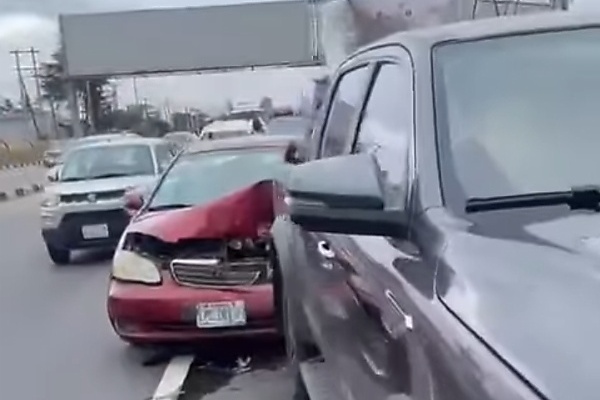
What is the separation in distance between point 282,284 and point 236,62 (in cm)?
4227

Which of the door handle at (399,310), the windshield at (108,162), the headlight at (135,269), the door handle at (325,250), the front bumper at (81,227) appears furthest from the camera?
the windshield at (108,162)

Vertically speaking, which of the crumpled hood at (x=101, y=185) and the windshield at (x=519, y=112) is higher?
the windshield at (x=519, y=112)

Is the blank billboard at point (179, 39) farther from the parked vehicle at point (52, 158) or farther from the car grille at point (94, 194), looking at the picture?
the car grille at point (94, 194)

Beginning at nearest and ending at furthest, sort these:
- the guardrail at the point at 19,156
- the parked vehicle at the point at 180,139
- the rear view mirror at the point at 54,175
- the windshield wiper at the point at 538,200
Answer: the windshield wiper at the point at 538,200, the rear view mirror at the point at 54,175, the parked vehicle at the point at 180,139, the guardrail at the point at 19,156

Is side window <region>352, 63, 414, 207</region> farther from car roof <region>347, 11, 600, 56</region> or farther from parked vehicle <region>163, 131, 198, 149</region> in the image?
parked vehicle <region>163, 131, 198, 149</region>

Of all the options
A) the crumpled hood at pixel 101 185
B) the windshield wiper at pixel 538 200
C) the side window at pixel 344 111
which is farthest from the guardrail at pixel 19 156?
the windshield wiper at pixel 538 200

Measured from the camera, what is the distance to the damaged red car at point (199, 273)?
7961mm

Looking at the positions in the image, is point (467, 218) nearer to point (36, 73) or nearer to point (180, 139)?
point (180, 139)

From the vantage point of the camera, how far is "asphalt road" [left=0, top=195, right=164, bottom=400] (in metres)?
8.04

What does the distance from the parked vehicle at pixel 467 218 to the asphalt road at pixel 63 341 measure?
384cm

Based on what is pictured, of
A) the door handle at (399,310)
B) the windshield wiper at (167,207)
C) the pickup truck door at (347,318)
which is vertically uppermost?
the door handle at (399,310)

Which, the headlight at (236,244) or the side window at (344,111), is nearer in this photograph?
the side window at (344,111)

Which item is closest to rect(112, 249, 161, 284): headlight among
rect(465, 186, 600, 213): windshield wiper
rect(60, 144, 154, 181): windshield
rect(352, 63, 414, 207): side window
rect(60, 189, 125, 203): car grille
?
rect(352, 63, 414, 207): side window

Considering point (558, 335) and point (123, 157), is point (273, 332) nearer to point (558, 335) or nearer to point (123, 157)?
point (558, 335)
